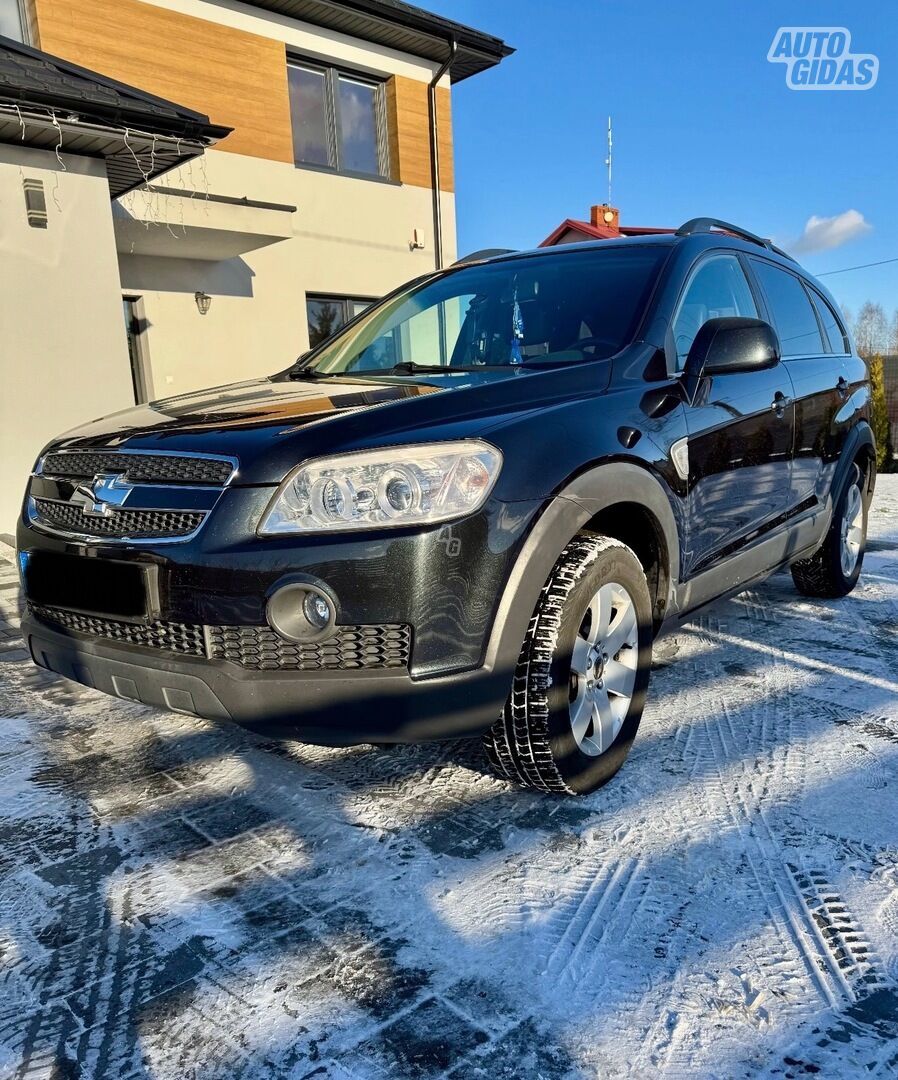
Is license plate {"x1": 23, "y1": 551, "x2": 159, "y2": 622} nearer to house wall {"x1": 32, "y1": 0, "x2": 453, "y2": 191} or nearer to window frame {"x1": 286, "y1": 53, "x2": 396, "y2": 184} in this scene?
house wall {"x1": 32, "y1": 0, "x2": 453, "y2": 191}

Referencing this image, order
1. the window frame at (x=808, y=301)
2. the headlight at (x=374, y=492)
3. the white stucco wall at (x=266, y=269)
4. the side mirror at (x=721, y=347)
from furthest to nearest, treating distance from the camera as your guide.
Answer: the white stucco wall at (x=266, y=269) → the window frame at (x=808, y=301) → the side mirror at (x=721, y=347) → the headlight at (x=374, y=492)

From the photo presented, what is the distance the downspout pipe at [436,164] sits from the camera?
39.0ft

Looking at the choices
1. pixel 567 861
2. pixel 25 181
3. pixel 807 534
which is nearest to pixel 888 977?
pixel 567 861

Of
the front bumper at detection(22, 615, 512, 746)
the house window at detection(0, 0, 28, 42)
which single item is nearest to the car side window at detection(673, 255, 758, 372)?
the front bumper at detection(22, 615, 512, 746)

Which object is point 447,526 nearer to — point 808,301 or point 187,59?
point 808,301

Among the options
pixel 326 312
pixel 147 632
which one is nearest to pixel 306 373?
pixel 147 632

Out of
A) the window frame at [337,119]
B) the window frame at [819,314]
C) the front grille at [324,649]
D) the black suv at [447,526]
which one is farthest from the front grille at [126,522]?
the window frame at [337,119]

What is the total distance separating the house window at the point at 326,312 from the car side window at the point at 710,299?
8.19 metres

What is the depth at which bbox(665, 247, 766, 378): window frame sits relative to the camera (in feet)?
8.89

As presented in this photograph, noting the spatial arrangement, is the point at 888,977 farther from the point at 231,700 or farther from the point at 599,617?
the point at 231,700

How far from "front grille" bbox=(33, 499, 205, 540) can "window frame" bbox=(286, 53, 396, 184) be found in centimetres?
949

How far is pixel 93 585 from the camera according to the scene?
2174 millimetres

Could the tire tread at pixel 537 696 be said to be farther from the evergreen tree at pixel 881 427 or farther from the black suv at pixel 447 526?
the evergreen tree at pixel 881 427

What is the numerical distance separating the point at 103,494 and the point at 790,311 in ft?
10.3
